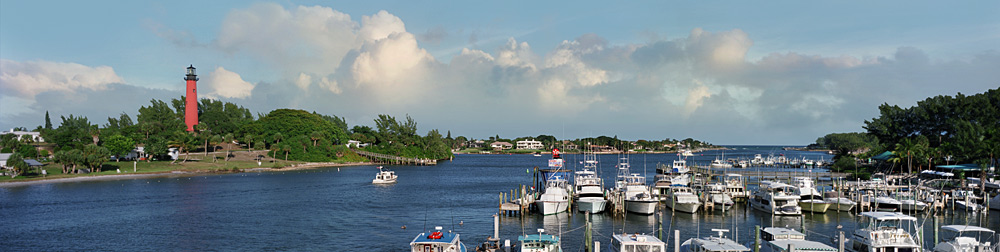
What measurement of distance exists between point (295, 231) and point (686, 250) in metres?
32.7

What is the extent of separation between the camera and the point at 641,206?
56.3m

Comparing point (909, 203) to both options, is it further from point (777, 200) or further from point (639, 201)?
point (639, 201)

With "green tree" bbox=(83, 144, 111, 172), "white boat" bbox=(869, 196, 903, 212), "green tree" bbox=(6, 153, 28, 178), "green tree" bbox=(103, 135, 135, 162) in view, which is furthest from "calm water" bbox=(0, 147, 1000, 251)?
"green tree" bbox=(103, 135, 135, 162)

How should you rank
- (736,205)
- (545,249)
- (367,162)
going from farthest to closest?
(367,162) < (736,205) < (545,249)

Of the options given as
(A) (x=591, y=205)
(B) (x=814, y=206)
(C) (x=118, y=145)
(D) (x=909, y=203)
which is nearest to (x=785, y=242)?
(A) (x=591, y=205)

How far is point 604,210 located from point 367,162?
13049cm

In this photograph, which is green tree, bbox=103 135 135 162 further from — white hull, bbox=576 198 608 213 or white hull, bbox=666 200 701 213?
white hull, bbox=666 200 701 213

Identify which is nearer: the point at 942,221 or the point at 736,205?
the point at 942,221

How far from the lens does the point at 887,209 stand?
2287 inches

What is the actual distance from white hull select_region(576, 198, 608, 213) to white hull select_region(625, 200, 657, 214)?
2428 mm

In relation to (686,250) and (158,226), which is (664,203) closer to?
(686,250)

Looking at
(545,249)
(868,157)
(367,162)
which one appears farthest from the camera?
(367,162)

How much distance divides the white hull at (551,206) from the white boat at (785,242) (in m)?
22.2

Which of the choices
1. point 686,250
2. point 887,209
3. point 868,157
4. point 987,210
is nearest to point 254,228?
point 686,250
